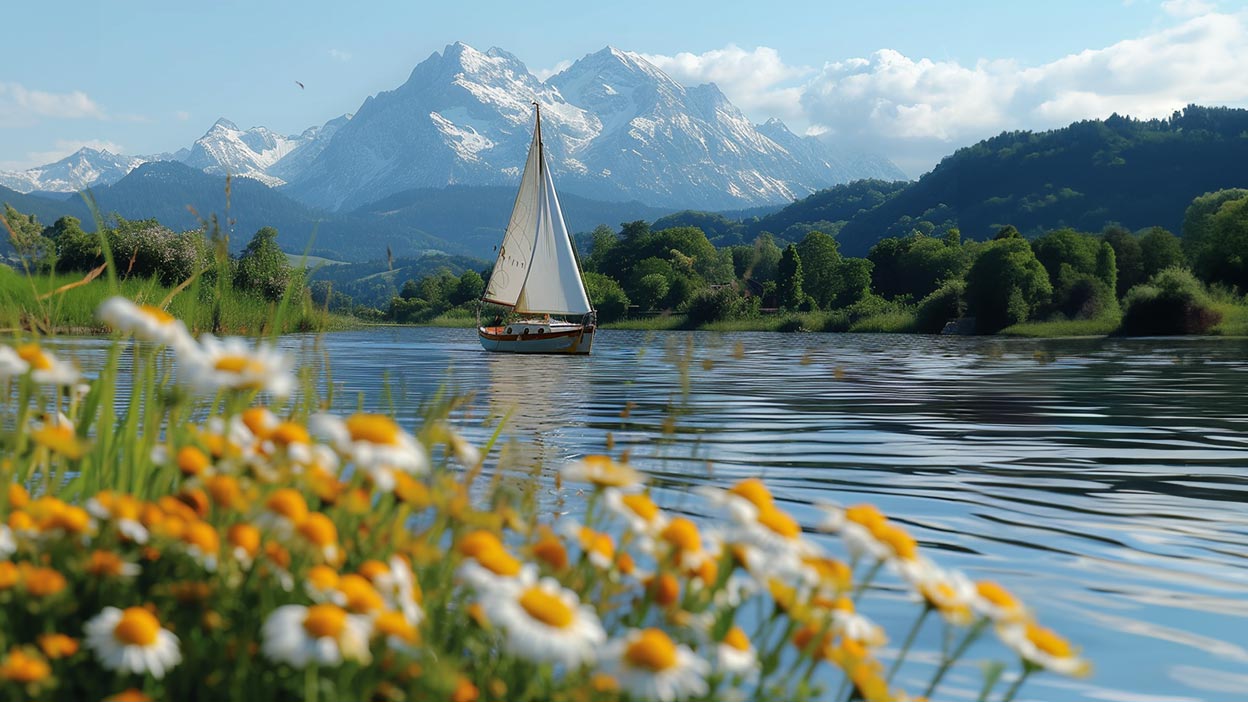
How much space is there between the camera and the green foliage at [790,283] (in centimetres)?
10806

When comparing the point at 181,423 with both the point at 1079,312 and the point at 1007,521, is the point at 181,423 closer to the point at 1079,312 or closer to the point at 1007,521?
the point at 1007,521

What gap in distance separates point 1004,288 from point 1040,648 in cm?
8291

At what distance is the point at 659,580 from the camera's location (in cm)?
258

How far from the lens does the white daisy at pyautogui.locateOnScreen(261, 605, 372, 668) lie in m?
1.84

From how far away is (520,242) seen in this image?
46.4 m

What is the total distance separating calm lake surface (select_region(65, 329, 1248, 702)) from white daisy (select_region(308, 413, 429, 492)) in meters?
1.36

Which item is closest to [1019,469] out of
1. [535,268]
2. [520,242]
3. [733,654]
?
[733,654]

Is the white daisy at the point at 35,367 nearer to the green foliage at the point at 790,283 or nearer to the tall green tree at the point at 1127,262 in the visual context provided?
the tall green tree at the point at 1127,262

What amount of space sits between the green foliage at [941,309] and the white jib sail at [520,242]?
4740 cm

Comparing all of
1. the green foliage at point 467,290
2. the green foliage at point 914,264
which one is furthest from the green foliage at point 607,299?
the green foliage at point 467,290

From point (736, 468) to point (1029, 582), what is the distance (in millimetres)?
4437

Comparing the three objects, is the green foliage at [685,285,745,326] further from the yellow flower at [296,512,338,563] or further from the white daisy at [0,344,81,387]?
the yellow flower at [296,512,338,563]

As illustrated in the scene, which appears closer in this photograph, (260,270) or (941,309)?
(260,270)

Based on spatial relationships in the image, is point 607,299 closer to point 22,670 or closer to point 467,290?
point 467,290
